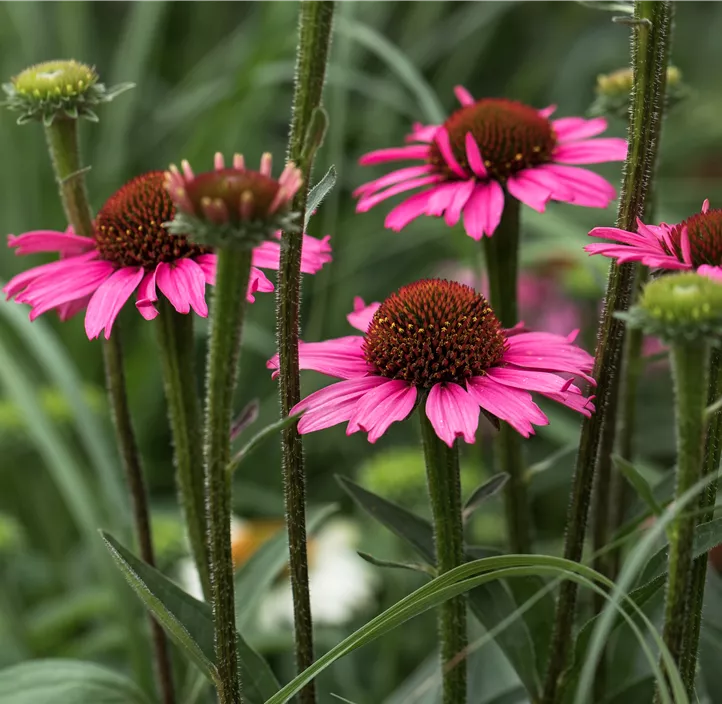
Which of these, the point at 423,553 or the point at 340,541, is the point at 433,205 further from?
the point at 340,541

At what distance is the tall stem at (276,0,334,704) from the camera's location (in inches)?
18.3

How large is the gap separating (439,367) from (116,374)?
22 cm

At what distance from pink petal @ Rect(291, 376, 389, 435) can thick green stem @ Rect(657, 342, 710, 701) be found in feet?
0.50

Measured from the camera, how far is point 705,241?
49 centimetres

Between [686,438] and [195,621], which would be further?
[195,621]

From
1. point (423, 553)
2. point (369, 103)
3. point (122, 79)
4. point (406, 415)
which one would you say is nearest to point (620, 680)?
point (423, 553)

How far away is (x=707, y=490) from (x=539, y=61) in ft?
5.32

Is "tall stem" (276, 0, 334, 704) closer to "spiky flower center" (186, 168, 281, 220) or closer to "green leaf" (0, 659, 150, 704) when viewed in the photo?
"spiky flower center" (186, 168, 281, 220)

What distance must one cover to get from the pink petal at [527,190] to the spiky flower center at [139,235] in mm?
205

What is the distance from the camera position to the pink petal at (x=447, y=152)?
2.19 feet

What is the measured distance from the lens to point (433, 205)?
2.16ft

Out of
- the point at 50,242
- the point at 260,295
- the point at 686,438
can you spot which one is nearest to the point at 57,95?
the point at 50,242

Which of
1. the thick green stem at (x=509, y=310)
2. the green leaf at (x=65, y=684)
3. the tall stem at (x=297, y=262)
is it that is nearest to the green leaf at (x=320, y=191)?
the tall stem at (x=297, y=262)

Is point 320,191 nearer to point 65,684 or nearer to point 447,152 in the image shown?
point 447,152
